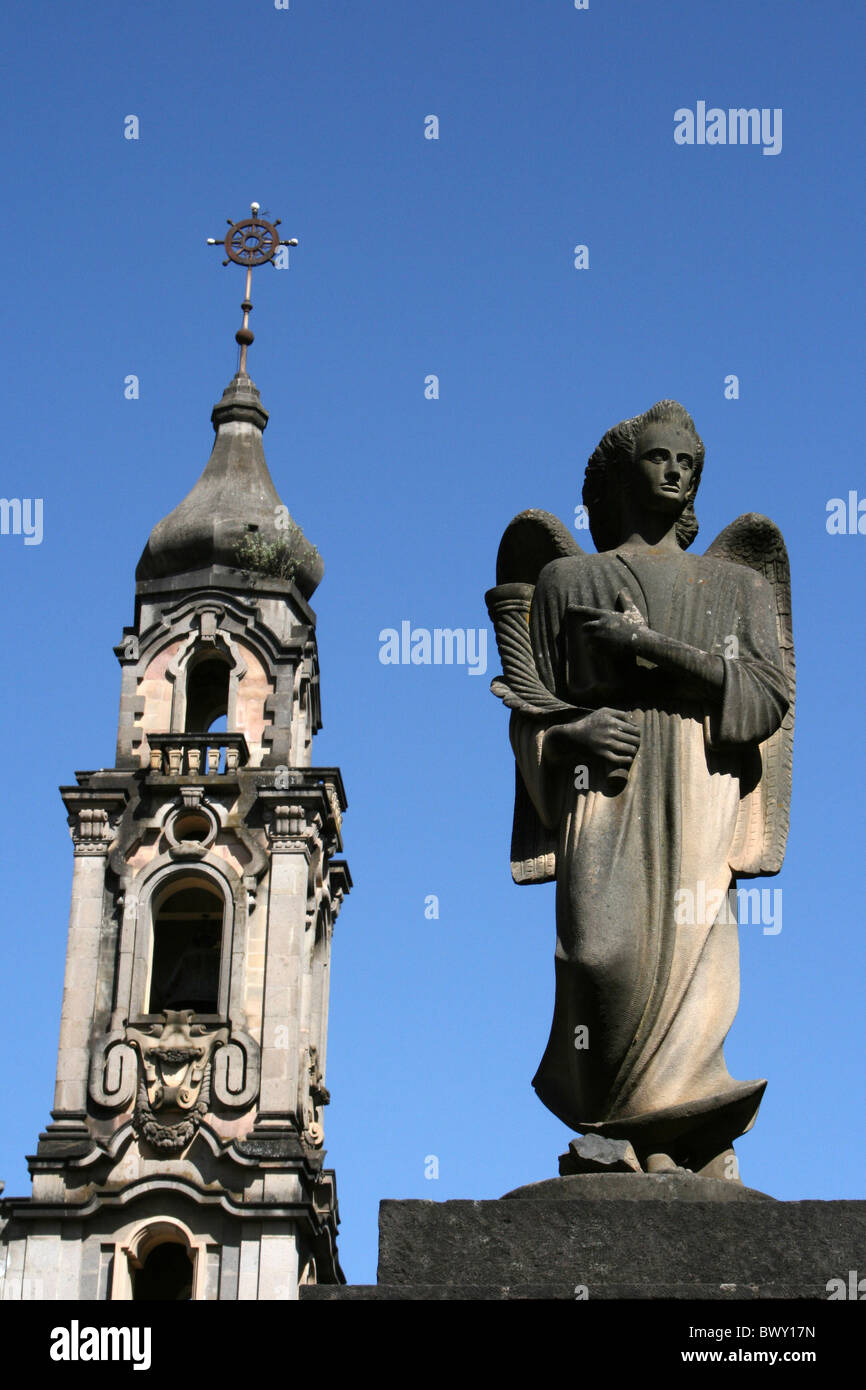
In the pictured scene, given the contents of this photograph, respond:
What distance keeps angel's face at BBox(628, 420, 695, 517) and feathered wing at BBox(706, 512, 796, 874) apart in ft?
1.00

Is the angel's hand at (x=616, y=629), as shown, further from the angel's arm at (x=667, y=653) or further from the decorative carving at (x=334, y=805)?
the decorative carving at (x=334, y=805)

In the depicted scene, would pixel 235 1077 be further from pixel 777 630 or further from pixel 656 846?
pixel 656 846

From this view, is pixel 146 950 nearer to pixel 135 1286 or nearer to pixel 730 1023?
pixel 135 1286

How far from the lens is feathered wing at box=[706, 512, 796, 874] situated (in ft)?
30.4

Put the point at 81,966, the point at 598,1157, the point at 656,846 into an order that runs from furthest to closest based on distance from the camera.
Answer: the point at 81,966
the point at 656,846
the point at 598,1157

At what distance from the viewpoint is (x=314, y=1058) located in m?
44.9

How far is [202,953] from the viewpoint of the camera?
45906mm

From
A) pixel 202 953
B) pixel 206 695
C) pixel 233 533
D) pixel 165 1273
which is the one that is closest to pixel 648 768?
pixel 165 1273

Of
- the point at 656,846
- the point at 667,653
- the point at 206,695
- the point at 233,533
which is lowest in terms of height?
the point at 656,846

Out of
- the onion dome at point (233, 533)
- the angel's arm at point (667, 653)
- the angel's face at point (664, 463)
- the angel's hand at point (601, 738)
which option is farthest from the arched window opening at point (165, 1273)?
the angel's arm at point (667, 653)

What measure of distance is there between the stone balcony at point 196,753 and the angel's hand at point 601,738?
3650 cm

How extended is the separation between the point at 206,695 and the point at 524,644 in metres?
39.4
